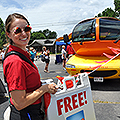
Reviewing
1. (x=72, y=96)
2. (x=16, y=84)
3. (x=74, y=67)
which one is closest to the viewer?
(x=16, y=84)

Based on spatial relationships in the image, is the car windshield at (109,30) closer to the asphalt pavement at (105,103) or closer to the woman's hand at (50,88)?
the asphalt pavement at (105,103)

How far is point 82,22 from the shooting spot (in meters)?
5.62

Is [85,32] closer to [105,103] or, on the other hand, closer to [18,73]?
[105,103]

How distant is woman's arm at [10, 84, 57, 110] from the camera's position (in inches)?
40.1

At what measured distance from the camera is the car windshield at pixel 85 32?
4895 millimetres

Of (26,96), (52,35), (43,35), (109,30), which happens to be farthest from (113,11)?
(52,35)

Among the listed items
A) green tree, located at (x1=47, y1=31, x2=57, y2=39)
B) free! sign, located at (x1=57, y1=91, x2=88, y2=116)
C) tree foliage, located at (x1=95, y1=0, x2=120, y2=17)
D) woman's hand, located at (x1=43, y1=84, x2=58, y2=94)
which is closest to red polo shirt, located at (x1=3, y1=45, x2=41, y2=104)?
woman's hand, located at (x1=43, y1=84, x2=58, y2=94)

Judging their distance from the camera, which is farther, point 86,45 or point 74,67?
point 86,45

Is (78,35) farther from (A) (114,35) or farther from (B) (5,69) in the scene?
(B) (5,69)

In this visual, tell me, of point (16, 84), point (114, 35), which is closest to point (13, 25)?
point (16, 84)

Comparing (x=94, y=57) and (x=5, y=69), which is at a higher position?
(x=5, y=69)

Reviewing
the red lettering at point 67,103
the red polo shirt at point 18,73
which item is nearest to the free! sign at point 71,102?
the red lettering at point 67,103

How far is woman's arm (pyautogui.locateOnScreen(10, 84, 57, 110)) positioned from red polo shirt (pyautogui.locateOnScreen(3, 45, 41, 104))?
39 millimetres

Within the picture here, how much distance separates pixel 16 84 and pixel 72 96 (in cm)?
67
